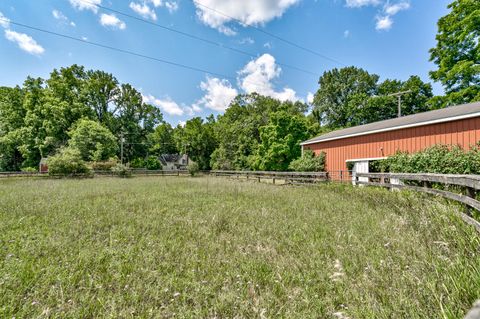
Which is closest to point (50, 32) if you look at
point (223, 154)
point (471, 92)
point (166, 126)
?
point (223, 154)

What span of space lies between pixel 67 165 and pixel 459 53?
124 feet

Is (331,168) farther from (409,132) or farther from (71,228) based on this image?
(71,228)

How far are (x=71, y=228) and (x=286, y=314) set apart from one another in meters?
4.54

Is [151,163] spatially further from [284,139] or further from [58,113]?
[284,139]

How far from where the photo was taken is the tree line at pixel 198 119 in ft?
81.3

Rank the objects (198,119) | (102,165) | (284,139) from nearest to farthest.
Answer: (284,139)
(102,165)
(198,119)

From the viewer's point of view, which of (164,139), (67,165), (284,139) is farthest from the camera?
(164,139)

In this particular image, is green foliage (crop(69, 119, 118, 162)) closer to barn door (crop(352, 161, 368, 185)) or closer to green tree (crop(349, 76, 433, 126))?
barn door (crop(352, 161, 368, 185))

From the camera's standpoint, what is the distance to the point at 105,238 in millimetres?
3900

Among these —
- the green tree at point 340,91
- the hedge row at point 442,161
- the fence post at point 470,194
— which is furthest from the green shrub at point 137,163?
the fence post at point 470,194

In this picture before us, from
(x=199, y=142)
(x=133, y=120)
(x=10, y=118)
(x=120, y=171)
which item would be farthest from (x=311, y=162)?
(x=10, y=118)

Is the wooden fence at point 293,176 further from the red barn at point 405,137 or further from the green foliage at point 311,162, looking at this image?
the red barn at point 405,137

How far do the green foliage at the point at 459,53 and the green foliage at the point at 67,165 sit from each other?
3587cm

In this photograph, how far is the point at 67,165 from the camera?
2242cm
